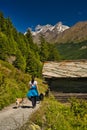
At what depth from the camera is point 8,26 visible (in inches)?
4311

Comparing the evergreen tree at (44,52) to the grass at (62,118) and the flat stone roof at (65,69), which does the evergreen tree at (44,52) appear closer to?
the flat stone roof at (65,69)

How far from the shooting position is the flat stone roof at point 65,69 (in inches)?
1197

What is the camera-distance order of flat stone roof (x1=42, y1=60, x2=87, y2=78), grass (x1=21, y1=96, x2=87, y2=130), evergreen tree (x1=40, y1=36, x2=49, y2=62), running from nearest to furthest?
grass (x1=21, y1=96, x2=87, y2=130) → flat stone roof (x1=42, y1=60, x2=87, y2=78) → evergreen tree (x1=40, y1=36, x2=49, y2=62)

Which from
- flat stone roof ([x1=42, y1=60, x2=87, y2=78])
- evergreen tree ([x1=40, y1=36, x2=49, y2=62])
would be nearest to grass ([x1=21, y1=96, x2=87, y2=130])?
flat stone roof ([x1=42, y1=60, x2=87, y2=78])

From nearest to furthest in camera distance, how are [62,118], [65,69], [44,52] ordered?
[62,118]
[65,69]
[44,52]

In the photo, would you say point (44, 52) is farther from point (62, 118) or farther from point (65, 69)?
point (62, 118)

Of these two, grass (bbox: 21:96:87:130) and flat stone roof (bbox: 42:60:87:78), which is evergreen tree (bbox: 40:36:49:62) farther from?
grass (bbox: 21:96:87:130)

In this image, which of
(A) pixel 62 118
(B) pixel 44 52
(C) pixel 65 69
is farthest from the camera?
(B) pixel 44 52

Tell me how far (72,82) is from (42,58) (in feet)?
303

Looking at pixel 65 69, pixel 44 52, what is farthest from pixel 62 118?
pixel 44 52

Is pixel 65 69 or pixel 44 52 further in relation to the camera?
pixel 44 52

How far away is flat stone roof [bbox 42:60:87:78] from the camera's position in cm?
3040

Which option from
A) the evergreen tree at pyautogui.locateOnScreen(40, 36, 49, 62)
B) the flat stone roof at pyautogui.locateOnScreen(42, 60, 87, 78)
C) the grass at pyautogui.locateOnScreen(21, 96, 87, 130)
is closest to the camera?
the grass at pyautogui.locateOnScreen(21, 96, 87, 130)

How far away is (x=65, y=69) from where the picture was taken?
31.8m
